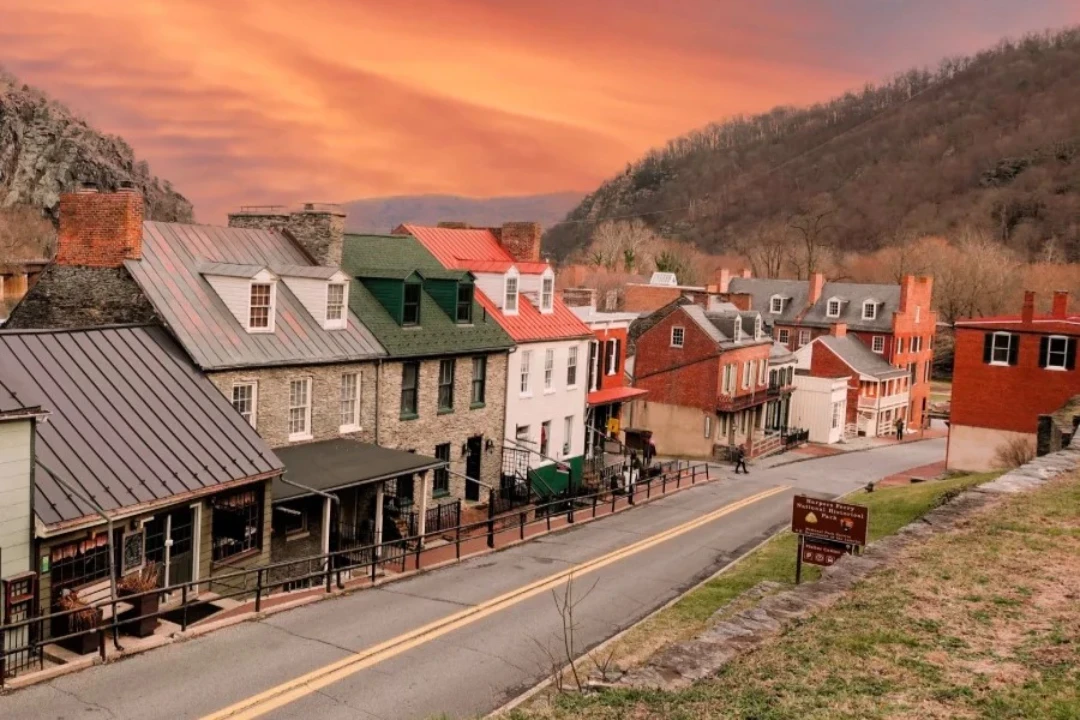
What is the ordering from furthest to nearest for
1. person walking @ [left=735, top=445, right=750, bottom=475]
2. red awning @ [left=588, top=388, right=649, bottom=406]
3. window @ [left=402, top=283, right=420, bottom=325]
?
Result: person walking @ [left=735, top=445, right=750, bottom=475]
red awning @ [left=588, top=388, right=649, bottom=406]
window @ [left=402, top=283, right=420, bottom=325]

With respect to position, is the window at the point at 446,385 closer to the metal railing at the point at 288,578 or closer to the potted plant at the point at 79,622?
the metal railing at the point at 288,578

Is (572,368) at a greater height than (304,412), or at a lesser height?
greater

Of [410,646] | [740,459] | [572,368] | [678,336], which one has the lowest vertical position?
[740,459]

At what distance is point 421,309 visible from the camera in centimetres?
3067

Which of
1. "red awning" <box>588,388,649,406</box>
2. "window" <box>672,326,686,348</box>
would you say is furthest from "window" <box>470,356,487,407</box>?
"window" <box>672,326,686,348</box>

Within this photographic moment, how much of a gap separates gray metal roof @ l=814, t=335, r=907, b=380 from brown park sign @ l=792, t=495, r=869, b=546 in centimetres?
5259

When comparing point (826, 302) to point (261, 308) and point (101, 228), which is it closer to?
point (261, 308)

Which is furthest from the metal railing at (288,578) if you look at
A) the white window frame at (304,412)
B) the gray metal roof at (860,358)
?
the gray metal roof at (860,358)

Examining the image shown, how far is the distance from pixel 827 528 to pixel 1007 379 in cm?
3135

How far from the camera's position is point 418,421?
29500 millimetres

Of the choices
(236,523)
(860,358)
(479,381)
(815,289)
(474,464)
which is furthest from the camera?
(815,289)

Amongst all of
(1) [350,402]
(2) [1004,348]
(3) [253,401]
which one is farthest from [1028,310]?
(3) [253,401]

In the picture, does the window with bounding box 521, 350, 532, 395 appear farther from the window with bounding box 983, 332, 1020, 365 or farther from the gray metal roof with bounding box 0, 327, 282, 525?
the window with bounding box 983, 332, 1020, 365

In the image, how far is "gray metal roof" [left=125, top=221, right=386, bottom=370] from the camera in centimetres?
2302
